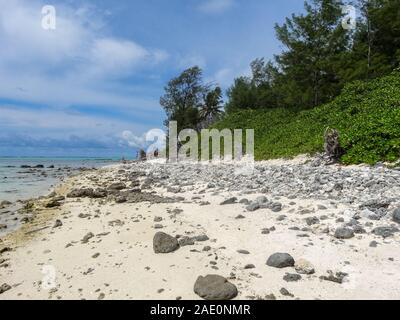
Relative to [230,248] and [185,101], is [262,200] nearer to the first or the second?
[230,248]

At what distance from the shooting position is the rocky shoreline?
16.5ft

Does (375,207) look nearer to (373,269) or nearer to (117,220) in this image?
(373,269)

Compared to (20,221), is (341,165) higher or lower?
higher

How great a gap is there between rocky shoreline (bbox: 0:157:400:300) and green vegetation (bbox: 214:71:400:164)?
12.0ft

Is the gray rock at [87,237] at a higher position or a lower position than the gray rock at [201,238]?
lower

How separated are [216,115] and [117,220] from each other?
51.9m

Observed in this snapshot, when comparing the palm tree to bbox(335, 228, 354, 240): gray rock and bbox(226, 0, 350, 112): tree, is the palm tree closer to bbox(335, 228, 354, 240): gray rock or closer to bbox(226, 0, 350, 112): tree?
bbox(226, 0, 350, 112): tree

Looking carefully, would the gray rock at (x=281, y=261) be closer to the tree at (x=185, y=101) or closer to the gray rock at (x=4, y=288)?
the gray rock at (x=4, y=288)

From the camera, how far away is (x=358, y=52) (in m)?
31.7

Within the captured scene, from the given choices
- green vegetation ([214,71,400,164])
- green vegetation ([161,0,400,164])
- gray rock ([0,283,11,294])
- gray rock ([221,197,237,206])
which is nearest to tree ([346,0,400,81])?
green vegetation ([161,0,400,164])

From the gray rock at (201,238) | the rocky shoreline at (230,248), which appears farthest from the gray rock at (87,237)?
the gray rock at (201,238)

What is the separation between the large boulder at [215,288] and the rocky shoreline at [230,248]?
0.05ft

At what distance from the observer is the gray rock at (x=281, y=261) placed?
5477 mm
